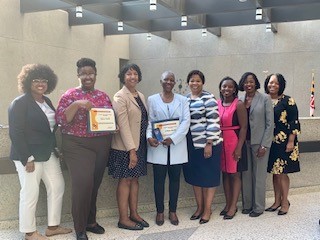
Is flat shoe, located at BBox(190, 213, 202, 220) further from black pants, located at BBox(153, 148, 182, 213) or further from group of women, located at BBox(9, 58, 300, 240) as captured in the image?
black pants, located at BBox(153, 148, 182, 213)

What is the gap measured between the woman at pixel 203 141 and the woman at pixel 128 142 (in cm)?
49

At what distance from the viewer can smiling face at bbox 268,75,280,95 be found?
3.80 metres

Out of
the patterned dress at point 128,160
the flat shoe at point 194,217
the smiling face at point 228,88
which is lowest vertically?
the flat shoe at point 194,217

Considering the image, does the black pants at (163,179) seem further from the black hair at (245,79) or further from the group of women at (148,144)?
the black hair at (245,79)

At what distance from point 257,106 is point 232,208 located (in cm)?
111

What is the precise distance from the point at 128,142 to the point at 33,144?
80 centimetres

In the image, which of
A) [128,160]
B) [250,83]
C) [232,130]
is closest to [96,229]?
[128,160]

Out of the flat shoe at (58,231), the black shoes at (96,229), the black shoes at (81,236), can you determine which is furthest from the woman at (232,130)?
the flat shoe at (58,231)

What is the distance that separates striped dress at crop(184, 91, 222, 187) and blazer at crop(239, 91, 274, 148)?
1.46ft

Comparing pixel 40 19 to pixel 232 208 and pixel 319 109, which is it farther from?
pixel 319 109

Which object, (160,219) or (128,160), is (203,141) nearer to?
(128,160)

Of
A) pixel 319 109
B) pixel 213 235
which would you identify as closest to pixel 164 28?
pixel 319 109

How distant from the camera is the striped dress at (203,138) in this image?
11.4 ft

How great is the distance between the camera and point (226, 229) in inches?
137
